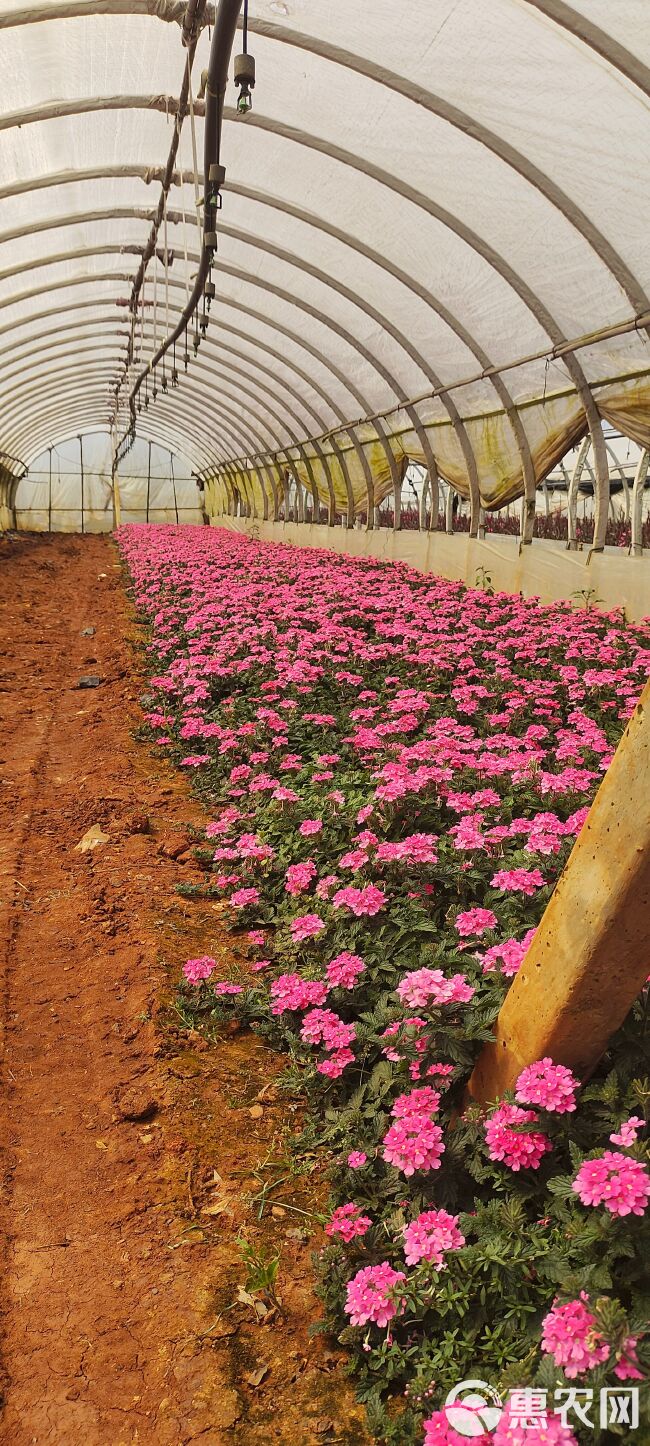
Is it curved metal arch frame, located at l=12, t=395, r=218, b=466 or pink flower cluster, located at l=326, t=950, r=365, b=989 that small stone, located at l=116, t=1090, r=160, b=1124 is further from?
curved metal arch frame, located at l=12, t=395, r=218, b=466

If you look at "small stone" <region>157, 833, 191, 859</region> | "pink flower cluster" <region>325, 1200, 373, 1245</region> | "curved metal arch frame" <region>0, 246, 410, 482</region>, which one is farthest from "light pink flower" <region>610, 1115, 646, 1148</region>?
"curved metal arch frame" <region>0, 246, 410, 482</region>

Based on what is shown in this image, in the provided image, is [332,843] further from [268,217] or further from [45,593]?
[45,593]

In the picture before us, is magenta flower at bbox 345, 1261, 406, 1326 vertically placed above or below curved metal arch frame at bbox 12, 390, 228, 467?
below

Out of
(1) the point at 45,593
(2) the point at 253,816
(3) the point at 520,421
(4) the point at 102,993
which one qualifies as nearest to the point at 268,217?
(3) the point at 520,421

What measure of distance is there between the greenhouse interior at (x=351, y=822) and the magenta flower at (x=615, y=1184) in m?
0.01

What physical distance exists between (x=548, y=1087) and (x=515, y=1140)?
6.0 inches

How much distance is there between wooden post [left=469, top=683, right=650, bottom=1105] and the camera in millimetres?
1948

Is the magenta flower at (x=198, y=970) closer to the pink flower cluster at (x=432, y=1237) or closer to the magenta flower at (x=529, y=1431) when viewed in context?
the pink flower cluster at (x=432, y=1237)

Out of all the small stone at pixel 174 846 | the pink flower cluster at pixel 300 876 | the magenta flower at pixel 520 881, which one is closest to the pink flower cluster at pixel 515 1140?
the magenta flower at pixel 520 881

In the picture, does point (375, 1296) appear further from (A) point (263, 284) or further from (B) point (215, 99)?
(A) point (263, 284)

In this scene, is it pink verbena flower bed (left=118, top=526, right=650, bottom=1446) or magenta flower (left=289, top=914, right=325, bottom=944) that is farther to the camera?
magenta flower (left=289, top=914, right=325, bottom=944)

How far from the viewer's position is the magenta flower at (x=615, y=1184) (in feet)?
5.78

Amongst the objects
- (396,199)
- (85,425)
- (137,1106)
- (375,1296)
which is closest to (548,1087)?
(375,1296)

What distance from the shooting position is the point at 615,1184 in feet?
5.86
